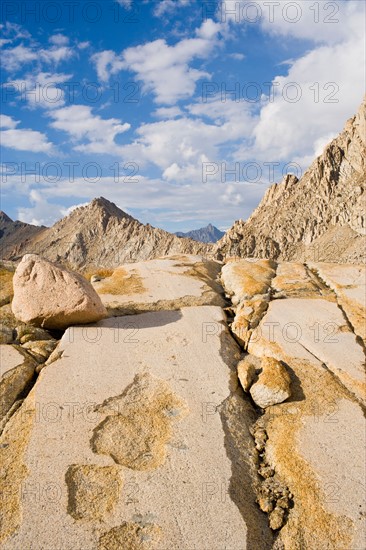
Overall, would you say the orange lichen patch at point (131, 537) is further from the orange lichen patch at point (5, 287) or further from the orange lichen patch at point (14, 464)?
the orange lichen patch at point (5, 287)

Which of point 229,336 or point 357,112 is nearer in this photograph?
point 229,336

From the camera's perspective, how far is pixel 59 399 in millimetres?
11859

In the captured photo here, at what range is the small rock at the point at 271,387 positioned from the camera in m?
12.5

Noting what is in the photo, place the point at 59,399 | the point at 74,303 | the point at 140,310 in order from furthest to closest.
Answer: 1. the point at 140,310
2. the point at 74,303
3. the point at 59,399

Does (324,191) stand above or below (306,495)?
above

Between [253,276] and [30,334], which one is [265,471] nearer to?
[30,334]

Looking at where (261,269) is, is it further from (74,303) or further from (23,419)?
(23,419)

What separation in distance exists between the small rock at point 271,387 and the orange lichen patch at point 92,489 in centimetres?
544

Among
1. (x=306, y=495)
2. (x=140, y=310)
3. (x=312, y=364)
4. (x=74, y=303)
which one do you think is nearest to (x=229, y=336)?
(x=312, y=364)

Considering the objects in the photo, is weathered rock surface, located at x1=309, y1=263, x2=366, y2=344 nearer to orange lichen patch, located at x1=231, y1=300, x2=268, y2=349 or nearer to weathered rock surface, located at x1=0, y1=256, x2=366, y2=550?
weathered rock surface, located at x1=0, y1=256, x2=366, y2=550

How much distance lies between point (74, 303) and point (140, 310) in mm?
4050

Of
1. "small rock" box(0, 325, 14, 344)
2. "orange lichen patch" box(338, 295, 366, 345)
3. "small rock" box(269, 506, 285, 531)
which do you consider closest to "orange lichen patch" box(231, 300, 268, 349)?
"orange lichen patch" box(338, 295, 366, 345)

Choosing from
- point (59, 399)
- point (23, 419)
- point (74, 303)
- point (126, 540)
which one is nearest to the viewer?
point (126, 540)

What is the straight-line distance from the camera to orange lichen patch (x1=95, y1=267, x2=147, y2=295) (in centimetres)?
2272
